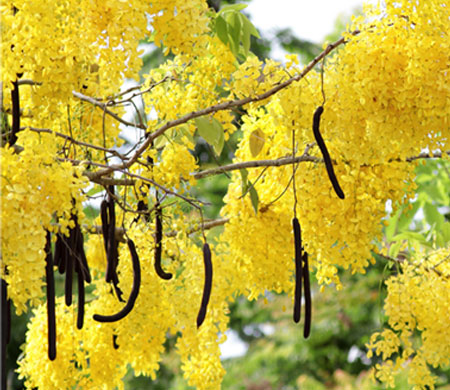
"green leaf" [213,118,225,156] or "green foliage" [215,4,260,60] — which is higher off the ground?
"green foliage" [215,4,260,60]

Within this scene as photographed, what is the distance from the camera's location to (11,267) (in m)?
1.57

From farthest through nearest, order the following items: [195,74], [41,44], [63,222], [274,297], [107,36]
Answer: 1. [274,297]
2. [195,74]
3. [107,36]
4. [41,44]
5. [63,222]

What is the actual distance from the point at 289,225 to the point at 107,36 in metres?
1.00

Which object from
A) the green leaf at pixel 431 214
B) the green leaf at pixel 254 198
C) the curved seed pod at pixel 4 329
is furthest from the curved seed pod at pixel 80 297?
the green leaf at pixel 431 214

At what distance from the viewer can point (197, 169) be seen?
2398mm

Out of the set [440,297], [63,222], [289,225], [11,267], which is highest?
[289,225]

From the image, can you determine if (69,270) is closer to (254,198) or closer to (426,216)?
(254,198)

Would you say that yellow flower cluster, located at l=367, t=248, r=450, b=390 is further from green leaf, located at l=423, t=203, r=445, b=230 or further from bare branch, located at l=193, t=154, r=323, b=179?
bare branch, located at l=193, t=154, r=323, b=179

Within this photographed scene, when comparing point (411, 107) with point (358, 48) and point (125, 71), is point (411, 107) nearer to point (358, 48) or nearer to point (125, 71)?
point (358, 48)

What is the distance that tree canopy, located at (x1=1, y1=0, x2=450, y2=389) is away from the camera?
1.84 m

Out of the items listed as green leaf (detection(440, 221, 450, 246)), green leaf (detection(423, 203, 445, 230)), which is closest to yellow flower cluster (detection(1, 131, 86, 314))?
green leaf (detection(440, 221, 450, 246))

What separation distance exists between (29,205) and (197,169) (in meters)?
0.86

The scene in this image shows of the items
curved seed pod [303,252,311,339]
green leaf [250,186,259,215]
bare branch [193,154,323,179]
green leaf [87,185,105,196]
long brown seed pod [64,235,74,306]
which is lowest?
curved seed pod [303,252,311,339]

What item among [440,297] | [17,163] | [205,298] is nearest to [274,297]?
[440,297]
